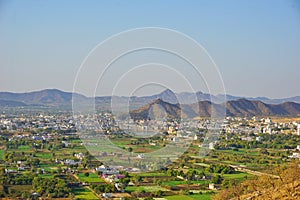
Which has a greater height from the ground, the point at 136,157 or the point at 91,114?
the point at 91,114

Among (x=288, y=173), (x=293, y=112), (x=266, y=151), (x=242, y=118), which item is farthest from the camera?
(x=293, y=112)

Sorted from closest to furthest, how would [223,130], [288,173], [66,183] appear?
[288,173]
[66,183]
[223,130]

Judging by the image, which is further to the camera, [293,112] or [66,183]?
[293,112]

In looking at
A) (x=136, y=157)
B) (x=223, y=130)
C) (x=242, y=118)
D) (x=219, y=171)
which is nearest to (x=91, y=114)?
(x=136, y=157)

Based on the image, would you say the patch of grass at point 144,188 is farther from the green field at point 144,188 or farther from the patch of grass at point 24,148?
the patch of grass at point 24,148

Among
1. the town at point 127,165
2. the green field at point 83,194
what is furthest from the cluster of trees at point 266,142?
the green field at point 83,194

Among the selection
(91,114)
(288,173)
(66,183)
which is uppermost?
(91,114)

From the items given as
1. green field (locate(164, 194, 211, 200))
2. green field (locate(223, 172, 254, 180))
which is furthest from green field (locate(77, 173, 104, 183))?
green field (locate(223, 172, 254, 180))

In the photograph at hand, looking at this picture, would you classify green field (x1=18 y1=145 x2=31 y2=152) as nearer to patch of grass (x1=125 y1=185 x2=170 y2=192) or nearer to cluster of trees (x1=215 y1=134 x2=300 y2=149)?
cluster of trees (x1=215 y1=134 x2=300 y2=149)

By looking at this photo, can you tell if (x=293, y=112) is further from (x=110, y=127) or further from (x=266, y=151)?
(x=110, y=127)

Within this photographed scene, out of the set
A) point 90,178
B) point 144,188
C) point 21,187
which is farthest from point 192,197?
point 21,187
